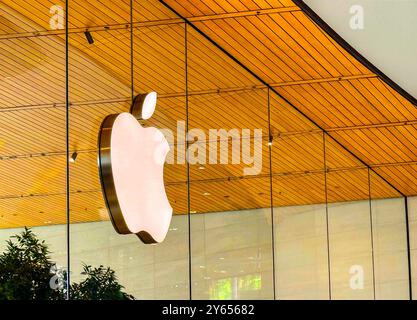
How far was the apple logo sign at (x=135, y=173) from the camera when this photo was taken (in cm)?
935

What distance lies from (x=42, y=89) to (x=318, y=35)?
5.16 m

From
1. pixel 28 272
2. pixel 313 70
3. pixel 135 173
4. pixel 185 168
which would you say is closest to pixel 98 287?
pixel 28 272

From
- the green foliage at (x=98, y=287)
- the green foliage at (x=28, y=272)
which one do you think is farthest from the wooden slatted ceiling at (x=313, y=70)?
the green foliage at (x=28, y=272)

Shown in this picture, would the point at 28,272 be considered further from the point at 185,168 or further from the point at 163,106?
the point at 185,168

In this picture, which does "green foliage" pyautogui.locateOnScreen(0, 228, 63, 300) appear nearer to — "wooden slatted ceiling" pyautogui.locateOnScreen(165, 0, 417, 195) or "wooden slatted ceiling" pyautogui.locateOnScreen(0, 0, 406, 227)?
"wooden slatted ceiling" pyautogui.locateOnScreen(0, 0, 406, 227)

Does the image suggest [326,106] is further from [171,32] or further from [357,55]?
[171,32]

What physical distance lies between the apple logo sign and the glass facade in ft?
1.06

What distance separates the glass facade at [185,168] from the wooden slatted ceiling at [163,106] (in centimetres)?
2

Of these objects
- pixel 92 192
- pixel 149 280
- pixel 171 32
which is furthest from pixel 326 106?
pixel 92 192

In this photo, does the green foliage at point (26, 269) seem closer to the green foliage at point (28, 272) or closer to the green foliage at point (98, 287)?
the green foliage at point (28, 272)

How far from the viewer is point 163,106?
12.1m

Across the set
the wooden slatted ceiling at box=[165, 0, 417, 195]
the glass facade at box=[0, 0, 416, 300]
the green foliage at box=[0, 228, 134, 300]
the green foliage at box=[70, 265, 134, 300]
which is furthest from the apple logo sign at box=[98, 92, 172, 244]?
the wooden slatted ceiling at box=[165, 0, 417, 195]

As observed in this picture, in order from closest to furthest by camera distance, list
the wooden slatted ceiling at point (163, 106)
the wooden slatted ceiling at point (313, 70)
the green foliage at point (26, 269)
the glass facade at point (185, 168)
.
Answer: the green foliage at point (26, 269)
the wooden slatted ceiling at point (163, 106)
the glass facade at point (185, 168)
the wooden slatted ceiling at point (313, 70)

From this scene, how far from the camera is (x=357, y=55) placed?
45.9ft
